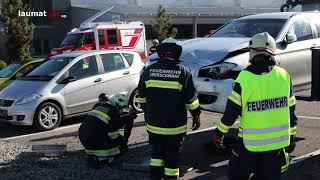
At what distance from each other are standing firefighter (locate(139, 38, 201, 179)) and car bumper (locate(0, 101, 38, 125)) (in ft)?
15.5

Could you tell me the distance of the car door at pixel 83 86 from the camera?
10133 millimetres

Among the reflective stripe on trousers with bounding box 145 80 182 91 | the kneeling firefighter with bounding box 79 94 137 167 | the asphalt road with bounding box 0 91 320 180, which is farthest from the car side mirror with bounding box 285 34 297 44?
the reflective stripe on trousers with bounding box 145 80 182 91

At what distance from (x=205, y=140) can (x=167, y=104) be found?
3.21 metres

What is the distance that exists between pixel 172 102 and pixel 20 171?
2650 mm

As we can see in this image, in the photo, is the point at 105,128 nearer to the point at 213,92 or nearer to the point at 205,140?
the point at 213,92

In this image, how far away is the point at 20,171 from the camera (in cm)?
666

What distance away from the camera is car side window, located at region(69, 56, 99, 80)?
1034 centimetres

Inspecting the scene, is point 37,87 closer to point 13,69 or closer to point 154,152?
point 13,69

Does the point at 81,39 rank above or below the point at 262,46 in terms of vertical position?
below

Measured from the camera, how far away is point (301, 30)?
27.6 ft

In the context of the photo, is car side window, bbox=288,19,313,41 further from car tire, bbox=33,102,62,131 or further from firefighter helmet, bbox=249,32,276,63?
car tire, bbox=33,102,62,131

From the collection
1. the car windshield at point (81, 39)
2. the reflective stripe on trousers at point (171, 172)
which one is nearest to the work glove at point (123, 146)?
the reflective stripe on trousers at point (171, 172)

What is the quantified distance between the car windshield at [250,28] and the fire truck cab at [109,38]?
1219cm

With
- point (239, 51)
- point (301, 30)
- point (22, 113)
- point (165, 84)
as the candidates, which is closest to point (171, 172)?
point (165, 84)
